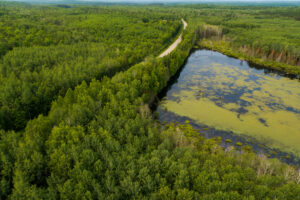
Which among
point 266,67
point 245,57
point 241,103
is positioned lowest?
point 241,103

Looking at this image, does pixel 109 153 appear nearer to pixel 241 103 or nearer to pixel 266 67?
pixel 241 103

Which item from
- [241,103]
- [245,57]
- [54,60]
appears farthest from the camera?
[245,57]

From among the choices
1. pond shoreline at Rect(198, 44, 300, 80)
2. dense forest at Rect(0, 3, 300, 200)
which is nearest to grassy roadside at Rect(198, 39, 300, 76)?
pond shoreline at Rect(198, 44, 300, 80)

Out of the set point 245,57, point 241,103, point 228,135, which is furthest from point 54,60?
point 245,57

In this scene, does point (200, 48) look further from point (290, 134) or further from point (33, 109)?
point (33, 109)

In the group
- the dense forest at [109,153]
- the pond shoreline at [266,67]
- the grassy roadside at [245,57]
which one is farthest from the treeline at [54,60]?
the pond shoreline at [266,67]

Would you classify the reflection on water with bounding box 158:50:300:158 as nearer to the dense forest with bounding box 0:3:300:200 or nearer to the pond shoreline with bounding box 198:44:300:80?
the pond shoreline with bounding box 198:44:300:80

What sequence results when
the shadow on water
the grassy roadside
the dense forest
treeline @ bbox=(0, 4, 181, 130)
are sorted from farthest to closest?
the grassy roadside → treeline @ bbox=(0, 4, 181, 130) → the shadow on water → the dense forest
